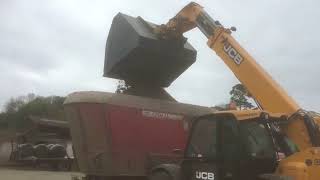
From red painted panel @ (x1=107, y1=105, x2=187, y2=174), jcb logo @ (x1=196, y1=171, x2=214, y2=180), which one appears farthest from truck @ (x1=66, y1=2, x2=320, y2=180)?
red painted panel @ (x1=107, y1=105, x2=187, y2=174)

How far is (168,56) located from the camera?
41.2ft

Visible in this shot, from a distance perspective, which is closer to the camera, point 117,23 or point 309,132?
point 309,132

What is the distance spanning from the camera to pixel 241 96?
33.1ft

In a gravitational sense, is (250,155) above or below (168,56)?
below

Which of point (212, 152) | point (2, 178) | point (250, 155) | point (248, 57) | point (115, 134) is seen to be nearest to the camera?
point (250, 155)

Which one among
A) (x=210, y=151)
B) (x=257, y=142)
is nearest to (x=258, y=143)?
(x=257, y=142)

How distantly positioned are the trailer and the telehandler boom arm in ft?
6.56

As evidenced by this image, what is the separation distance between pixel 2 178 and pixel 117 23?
11.0m

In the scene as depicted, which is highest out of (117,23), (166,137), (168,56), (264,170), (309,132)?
(117,23)

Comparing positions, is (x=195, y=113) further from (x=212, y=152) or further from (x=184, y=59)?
(x=212, y=152)

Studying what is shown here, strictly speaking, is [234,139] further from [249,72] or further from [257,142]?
[249,72]

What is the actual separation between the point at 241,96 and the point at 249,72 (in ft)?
2.99

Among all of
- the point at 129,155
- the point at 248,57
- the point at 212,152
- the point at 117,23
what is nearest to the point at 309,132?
the point at 212,152

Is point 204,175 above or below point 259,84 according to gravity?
below
